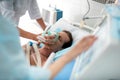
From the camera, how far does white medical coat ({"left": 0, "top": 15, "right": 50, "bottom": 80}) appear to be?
852 millimetres

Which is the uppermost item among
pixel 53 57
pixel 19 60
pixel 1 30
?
pixel 1 30

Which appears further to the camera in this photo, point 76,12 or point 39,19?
point 76,12

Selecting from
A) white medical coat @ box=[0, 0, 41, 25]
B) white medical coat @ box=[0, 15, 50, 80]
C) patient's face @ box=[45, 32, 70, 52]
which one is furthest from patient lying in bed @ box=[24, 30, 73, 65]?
white medical coat @ box=[0, 15, 50, 80]

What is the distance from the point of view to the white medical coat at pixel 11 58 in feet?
2.80

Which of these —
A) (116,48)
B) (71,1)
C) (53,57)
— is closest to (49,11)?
(71,1)

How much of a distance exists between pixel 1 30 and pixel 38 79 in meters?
0.28

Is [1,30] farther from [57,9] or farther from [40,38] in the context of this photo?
[57,9]

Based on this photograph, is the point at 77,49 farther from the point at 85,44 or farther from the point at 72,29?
the point at 72,29

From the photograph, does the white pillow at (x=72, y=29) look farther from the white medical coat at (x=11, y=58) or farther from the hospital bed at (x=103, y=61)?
the white medical coat at (x=11, y=58)

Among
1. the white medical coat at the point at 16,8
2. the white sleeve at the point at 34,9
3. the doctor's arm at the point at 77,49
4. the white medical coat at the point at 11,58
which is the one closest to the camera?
the white medical coat at the point at 11,58

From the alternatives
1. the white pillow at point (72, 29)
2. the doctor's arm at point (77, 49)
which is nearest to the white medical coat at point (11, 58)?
the doctor's arm at point (77, 49)

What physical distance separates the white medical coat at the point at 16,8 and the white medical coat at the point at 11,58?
4.32ft

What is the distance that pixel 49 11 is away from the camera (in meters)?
3.20

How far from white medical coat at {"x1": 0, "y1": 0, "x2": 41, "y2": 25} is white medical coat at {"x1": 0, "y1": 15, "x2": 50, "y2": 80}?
1316 millimetres
